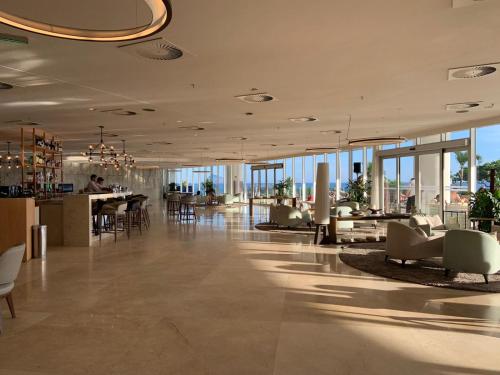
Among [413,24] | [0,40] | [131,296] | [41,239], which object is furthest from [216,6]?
[41,239]

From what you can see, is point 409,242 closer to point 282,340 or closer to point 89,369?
point 282,340

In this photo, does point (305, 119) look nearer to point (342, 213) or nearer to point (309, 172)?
point (342, 213)

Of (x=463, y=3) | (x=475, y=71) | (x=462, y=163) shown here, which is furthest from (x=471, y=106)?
(x=463, y=3)

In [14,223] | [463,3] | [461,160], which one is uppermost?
[463,3]

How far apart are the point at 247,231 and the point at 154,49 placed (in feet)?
26.0

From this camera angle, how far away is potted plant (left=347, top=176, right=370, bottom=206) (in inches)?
632

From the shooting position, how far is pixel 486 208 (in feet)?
26.3

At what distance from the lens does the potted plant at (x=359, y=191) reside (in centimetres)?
1605

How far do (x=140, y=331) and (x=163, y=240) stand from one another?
20.9 feet

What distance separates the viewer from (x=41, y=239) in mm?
7785

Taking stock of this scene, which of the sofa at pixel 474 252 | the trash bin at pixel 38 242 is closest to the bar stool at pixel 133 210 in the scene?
the trash bin at pixel 38 242

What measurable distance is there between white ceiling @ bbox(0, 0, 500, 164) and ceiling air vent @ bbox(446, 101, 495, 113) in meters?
0.27

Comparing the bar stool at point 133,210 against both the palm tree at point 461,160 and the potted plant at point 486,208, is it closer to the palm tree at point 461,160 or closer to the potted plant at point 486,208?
the potted plant at point 486,208

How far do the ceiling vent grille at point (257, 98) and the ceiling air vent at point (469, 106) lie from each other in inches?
167
